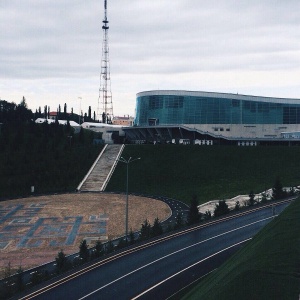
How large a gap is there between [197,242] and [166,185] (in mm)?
41780

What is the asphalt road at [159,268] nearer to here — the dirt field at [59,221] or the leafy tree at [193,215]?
the leafy tree at [193,215]

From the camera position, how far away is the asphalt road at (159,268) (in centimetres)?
2403

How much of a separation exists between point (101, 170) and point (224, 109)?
4971cm

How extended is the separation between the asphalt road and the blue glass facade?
82347mm

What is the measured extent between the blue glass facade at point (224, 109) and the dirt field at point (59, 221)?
58.9 m

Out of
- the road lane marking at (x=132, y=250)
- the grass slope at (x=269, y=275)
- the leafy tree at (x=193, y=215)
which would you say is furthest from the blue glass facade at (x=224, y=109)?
the grass slope at (x=269, y=275)

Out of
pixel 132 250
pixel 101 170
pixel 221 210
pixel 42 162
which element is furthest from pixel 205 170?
pixel 132 250

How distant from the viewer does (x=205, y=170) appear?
269 ft

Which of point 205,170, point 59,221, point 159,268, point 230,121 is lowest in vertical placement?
point 59,221

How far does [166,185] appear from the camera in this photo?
3000 inches

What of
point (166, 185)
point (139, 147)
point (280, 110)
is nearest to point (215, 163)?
point (166, 185)

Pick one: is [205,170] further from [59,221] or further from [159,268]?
[159,268]

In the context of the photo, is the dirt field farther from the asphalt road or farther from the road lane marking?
the asphalt road

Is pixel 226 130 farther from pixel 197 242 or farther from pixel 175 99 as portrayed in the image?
pixel 197 242
